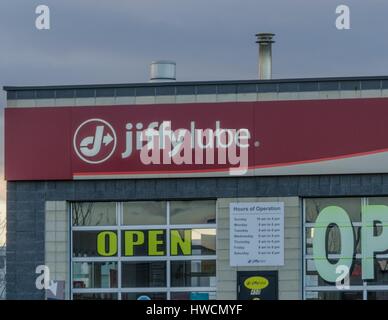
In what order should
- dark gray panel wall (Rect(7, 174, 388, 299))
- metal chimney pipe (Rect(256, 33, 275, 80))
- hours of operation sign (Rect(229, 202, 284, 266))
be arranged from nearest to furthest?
1. hours of operation sign (Rect(229, 202, 284, 266))
2. dark gray panel wall (Rect(7, 174, 388, 299))
3. metal chimney pipe (Rect(256, 33, 275, 80))

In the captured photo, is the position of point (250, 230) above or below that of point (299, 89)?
below

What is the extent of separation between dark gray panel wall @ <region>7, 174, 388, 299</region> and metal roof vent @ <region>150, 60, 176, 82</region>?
9.70 feet

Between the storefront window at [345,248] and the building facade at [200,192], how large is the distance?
3 centimetres

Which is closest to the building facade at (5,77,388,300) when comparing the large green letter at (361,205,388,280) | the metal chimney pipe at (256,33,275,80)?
the large green letter at (361,205,388,280)

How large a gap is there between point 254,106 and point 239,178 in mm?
1861

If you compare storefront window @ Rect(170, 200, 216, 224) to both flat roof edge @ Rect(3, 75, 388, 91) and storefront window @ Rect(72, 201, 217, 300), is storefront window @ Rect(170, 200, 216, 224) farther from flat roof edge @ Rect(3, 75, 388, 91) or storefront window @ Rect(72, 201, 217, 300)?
flat roof edge @ Rect(3, 75, 388, 91)

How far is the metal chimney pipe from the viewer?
87.7 ft

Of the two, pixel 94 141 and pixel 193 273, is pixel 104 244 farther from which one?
pixel 94 141

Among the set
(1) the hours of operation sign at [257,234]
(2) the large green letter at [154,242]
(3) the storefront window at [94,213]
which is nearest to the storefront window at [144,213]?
(2) the large green letter at [154,242]

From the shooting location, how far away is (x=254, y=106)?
23.3m

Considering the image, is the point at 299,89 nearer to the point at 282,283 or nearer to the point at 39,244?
the point at 282,283

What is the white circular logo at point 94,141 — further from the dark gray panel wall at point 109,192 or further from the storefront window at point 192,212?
the storefront window at point 192,212

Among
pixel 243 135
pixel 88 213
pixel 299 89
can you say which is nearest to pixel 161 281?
pixel 88 213

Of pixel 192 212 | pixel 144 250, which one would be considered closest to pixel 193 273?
pixel 144 250
